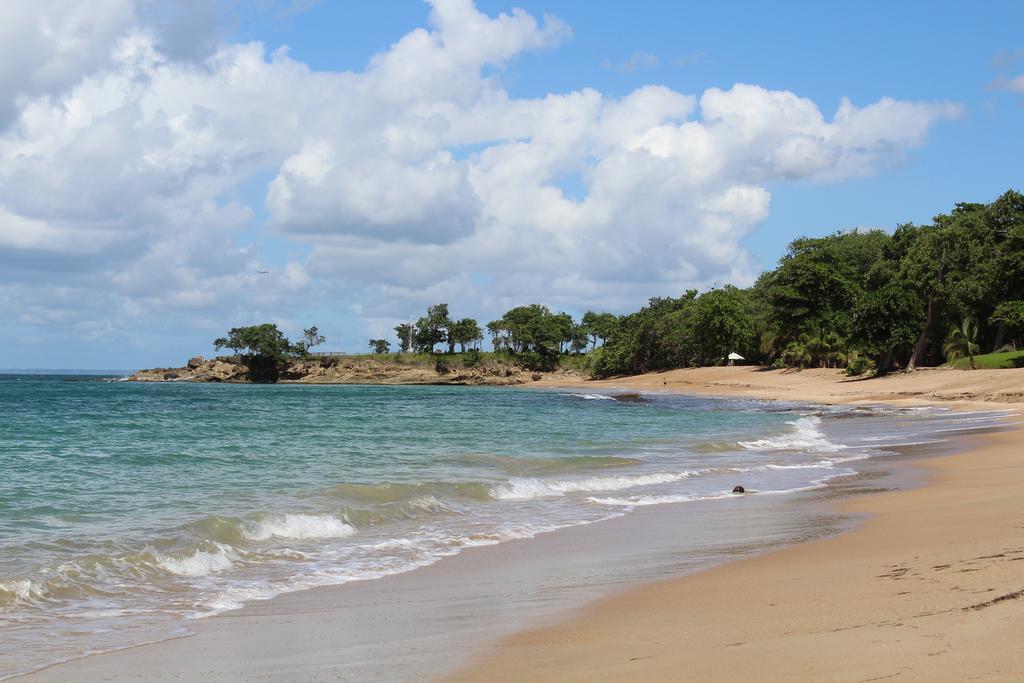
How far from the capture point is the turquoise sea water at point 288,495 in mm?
8695

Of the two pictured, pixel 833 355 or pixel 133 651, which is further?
pixel 833 355

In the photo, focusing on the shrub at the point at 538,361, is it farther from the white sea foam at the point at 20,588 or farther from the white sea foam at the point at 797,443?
the white sea foam at the point at 20,588

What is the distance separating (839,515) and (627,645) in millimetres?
7358

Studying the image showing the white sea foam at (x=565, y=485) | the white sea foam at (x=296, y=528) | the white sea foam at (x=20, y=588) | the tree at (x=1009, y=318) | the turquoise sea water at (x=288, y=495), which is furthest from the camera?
the tree at (x=1009, y=318)

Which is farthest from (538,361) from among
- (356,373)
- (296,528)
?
(296,528)

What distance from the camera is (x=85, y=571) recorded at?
942cm

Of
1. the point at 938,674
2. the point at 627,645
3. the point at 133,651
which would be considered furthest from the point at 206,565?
the point at 938,674

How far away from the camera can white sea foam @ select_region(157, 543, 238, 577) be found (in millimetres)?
9812

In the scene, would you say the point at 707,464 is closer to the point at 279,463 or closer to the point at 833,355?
the point at 279,463

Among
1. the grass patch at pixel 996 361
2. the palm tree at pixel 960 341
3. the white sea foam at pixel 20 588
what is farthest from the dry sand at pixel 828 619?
the palm tree at pixel 960 341

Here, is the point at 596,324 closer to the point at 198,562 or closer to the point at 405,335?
the point at 405,335

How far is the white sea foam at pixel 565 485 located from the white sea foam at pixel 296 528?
4.03m

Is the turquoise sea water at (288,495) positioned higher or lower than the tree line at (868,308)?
lower

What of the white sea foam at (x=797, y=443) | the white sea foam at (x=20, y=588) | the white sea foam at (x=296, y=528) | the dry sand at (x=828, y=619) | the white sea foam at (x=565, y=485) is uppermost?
the dry sand at (x=828, y=619)
